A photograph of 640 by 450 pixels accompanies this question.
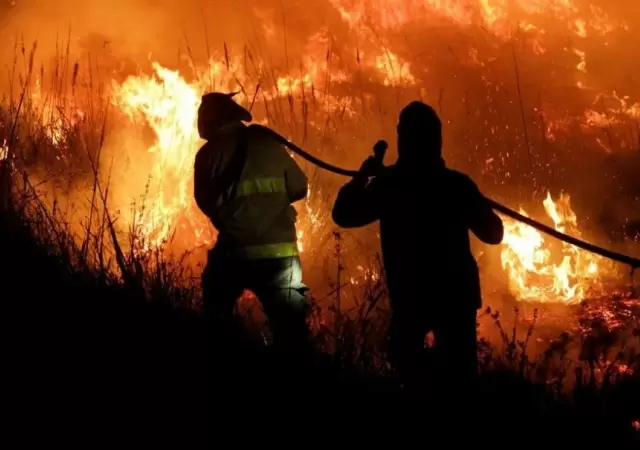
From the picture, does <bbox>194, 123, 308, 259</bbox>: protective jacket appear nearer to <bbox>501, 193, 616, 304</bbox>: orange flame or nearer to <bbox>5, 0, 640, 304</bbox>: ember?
<bbox>5, 0, 640, 304</bbox>: ember

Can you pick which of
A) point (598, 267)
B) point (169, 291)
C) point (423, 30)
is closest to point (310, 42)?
point (423, 30)

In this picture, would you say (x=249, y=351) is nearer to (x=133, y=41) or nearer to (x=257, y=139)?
(x=257, y=139)

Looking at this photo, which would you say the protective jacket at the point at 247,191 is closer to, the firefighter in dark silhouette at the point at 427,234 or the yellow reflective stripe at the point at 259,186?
the yellow reflective stripe at the point at 259,186

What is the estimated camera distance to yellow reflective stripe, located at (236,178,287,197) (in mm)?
4246

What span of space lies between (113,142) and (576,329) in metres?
5.71

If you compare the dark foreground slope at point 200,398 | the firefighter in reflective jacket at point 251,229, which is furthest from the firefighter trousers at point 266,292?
the dark foreground slope at point 200,398

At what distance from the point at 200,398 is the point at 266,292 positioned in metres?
1.02

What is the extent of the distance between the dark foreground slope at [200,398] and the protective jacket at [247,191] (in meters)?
0.63

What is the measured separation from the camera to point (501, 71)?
970 centimetres

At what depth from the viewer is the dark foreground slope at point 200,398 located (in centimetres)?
317

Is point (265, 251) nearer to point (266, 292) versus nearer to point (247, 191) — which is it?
point (266, 292)

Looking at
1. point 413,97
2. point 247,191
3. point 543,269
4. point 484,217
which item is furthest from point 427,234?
point 413,97

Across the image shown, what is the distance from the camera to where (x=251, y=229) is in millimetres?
4223

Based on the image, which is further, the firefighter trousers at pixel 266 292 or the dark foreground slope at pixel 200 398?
the firefighter trousers at pixel 266 292
